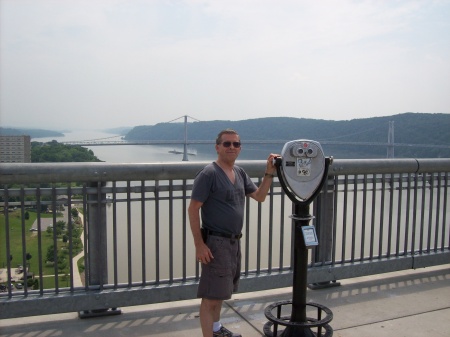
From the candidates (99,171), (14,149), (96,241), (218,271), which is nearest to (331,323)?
(218,271)

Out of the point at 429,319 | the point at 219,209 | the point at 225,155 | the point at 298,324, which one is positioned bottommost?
the point at 429,319

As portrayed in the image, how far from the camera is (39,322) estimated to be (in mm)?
3496

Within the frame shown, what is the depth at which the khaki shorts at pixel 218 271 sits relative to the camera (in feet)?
9.25

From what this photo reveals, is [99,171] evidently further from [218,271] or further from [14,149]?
[14,149]

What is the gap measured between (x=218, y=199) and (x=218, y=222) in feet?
0.45

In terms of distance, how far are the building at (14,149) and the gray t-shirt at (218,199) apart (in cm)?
170

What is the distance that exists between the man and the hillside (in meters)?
12.9

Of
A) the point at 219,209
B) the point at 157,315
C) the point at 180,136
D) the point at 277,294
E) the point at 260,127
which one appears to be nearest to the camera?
the point at 219,209

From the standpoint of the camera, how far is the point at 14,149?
13.9ft

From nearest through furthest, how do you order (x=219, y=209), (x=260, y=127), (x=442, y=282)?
1. (x=219, y=209)
2. (x=442, y=282)
3. (x=260, y=127)

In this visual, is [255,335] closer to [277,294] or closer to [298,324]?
[298,324]

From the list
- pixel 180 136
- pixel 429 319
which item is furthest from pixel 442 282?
pixel 180 136

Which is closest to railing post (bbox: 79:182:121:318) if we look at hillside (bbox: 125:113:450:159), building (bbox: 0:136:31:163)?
building (bbox: 0:136:31:163)

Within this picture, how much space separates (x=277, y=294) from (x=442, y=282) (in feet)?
5.69
